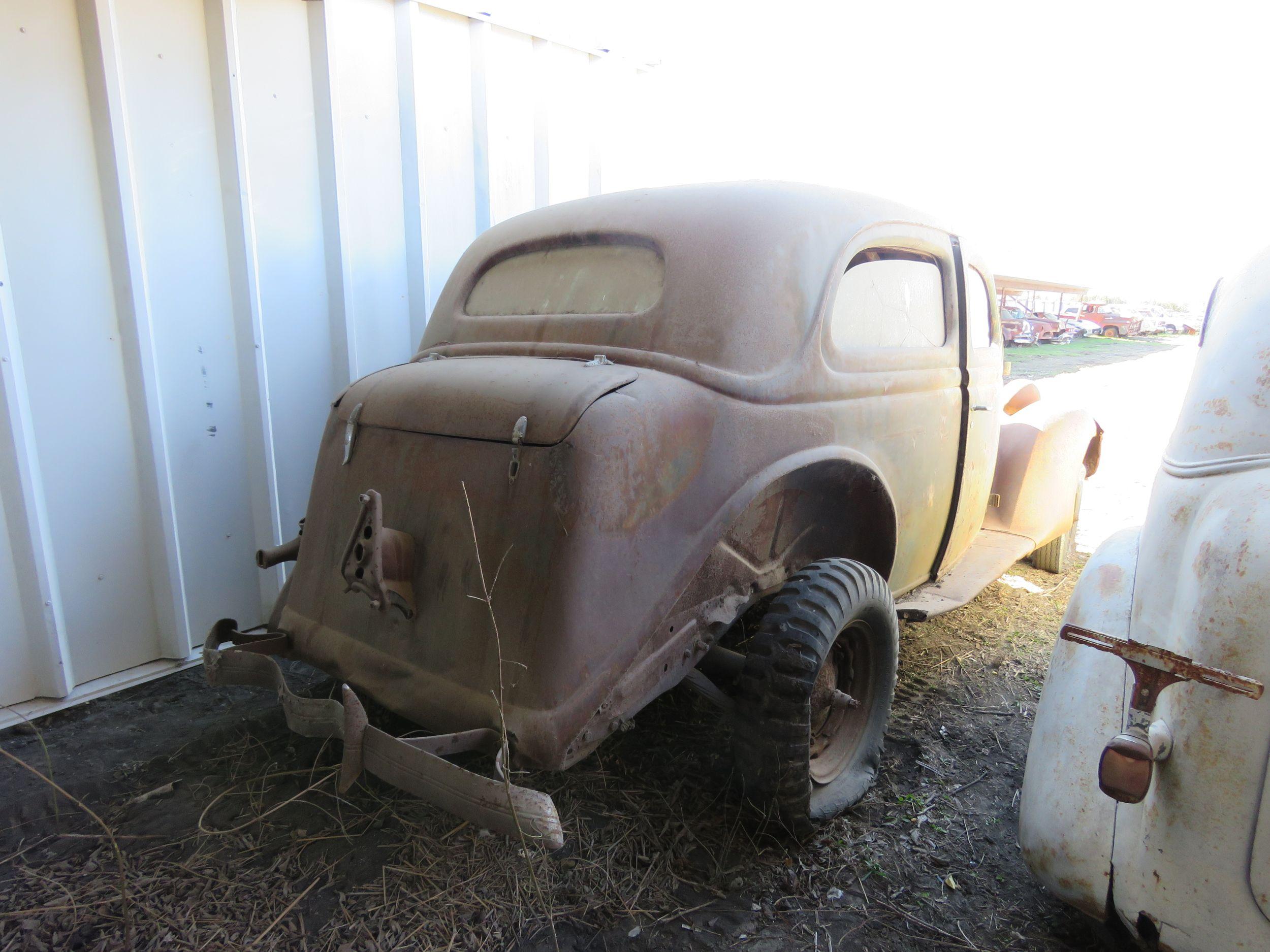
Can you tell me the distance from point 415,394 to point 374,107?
2.39 metres

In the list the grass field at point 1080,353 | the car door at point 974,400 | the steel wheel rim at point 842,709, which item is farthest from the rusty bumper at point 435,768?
the grass field at point 1080,353

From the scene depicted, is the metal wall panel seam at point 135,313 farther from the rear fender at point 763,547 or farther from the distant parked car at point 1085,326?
the distant parked car at point 1085,326

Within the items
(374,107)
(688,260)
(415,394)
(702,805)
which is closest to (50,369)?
(415,394)

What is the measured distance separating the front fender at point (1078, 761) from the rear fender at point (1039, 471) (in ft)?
7.05

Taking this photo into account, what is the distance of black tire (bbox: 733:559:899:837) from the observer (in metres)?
2.18

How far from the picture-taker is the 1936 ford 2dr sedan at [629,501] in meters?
1.94

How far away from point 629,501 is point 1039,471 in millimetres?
3224

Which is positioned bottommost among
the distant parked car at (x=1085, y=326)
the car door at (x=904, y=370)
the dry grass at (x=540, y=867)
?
the distant parked car at (x=1085, y=326)

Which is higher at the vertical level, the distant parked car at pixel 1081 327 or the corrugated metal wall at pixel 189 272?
the corrugated metal wall at pixel 189 272

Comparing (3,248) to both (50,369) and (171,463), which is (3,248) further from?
(171,463)

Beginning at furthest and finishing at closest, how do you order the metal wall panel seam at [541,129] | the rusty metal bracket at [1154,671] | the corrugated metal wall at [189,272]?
the metal wall panel seam at [541,129] → the corrugated metal wall at [189,272] → the rusty metal bracket at [1154,671]

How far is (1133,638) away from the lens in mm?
1812

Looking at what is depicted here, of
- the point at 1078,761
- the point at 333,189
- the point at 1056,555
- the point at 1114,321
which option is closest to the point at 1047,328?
the point at 1114,321

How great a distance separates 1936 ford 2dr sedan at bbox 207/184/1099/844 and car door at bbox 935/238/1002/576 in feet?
1.08
